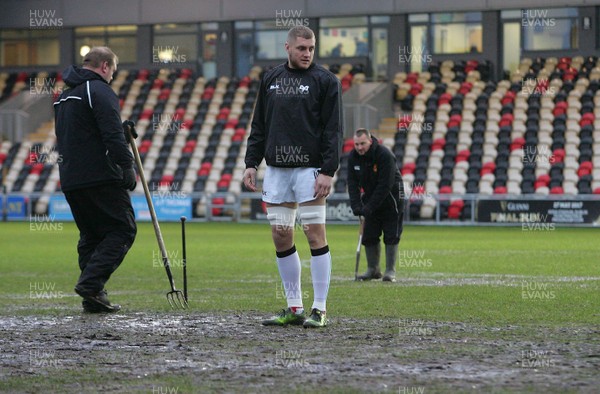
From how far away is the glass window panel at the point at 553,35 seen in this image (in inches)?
1757

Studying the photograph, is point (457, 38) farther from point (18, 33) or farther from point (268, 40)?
point (18, 33)

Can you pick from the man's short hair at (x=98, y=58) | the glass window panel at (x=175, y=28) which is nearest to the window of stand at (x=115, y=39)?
the glass window panel at (x=175, y=28)

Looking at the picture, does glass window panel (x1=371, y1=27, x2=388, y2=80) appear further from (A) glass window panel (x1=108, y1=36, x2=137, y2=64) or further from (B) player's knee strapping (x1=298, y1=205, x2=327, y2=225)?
(B) player's knee strapping (x1=298, y1=205, x2=327, y2=225)

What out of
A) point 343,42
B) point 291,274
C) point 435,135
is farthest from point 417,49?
point 291,274

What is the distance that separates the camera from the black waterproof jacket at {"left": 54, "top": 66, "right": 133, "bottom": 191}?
11828 millimetres

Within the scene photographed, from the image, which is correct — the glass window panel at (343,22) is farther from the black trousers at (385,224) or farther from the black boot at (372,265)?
the black boot at (372,265)

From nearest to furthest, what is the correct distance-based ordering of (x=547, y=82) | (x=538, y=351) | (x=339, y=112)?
(x=538, y=351) < (x=339, y=112) < (x=547, y=82)

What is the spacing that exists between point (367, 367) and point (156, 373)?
1.31 metres

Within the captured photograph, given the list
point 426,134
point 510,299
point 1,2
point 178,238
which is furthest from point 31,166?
point 510,299

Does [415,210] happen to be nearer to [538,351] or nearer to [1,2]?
[1,2]

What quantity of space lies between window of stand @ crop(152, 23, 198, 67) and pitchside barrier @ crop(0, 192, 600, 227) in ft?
32.9

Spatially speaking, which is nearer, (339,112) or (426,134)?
(339,112)

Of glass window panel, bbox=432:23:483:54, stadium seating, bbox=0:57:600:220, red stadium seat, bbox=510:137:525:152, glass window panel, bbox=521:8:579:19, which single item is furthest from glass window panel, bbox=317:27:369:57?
red stadium seat, bbox=510:137:525:152

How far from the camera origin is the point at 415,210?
38031 mm
